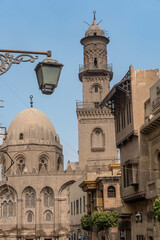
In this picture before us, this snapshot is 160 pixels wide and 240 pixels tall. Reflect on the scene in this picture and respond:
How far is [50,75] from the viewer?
7031 millimetres

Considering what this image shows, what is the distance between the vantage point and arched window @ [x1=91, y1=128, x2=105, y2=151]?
5808 centimetres

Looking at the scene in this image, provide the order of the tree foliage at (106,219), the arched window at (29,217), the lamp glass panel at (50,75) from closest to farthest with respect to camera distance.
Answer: the lamp glass panel at (50,75) < the tree foliage at (106,219) < the arched window at (29,217)

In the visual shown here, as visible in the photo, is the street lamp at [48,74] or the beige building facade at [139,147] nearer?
the street lamp at [48,74]

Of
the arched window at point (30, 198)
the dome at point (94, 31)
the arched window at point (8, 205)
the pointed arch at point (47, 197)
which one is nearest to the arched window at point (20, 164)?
the arched window at point (8, 205)

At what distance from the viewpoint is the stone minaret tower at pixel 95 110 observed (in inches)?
2271

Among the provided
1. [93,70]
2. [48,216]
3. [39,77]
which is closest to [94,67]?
[93,70]

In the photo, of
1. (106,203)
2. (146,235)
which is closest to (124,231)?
(106,203)

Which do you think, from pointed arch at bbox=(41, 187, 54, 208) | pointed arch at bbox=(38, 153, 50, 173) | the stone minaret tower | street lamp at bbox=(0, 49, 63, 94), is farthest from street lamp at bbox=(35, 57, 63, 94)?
pointed arch at bbox=(38, 153, 50, 173)

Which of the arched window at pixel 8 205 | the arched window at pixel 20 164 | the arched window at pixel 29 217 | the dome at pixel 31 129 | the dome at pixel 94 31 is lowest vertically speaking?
the arched window at pixel 29 217

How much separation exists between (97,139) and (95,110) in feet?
13.2

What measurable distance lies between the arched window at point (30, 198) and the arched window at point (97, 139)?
1027 centimetres

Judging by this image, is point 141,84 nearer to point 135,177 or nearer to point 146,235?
point 135,177

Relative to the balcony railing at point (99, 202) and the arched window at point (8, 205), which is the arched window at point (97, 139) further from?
the balcony railing at point (99, 202)

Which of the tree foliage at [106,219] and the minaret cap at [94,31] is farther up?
the minaret cap at [94,31]
